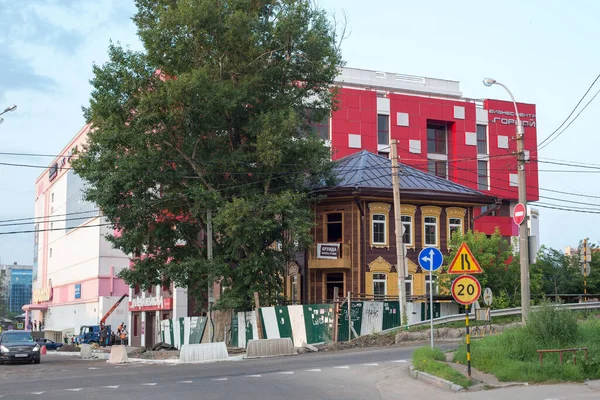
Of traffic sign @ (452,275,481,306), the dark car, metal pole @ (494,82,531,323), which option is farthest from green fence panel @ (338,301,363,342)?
traffic sign @ (452,275,481,306)

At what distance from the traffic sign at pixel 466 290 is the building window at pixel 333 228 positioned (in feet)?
78.0

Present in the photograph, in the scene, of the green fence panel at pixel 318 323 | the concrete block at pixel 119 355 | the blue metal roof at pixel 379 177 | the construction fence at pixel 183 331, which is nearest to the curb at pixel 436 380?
the green fence panel at pixel 318 323

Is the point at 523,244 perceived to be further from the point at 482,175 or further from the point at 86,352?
the point at 482,175

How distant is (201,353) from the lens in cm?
2847

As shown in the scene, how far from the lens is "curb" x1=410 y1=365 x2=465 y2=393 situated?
1509cm

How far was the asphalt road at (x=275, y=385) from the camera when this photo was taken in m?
14.9

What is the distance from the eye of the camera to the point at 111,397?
15734 mm

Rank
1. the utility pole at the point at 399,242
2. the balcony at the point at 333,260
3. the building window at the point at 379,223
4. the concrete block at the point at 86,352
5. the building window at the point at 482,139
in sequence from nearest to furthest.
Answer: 1. the utility pole at the point at 399,242
2. the balcony at the point at 333,260
3. the building window at the point at 379,223
4. the concrete block at the point at 86,352
5. the building window at the point at 482,139

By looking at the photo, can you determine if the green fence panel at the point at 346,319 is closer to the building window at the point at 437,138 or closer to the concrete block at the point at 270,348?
the concrete block at the point at 270,348

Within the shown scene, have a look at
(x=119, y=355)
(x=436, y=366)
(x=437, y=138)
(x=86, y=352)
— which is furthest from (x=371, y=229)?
(x=437, y=138)

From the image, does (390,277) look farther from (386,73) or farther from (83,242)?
(83,242)

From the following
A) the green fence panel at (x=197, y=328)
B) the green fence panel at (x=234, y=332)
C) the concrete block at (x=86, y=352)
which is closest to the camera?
the green fence panel at (x=234, y=332)

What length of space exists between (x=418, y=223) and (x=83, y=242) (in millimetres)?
62714

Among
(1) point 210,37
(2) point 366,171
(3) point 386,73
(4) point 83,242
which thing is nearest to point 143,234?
(1) point 210,37
